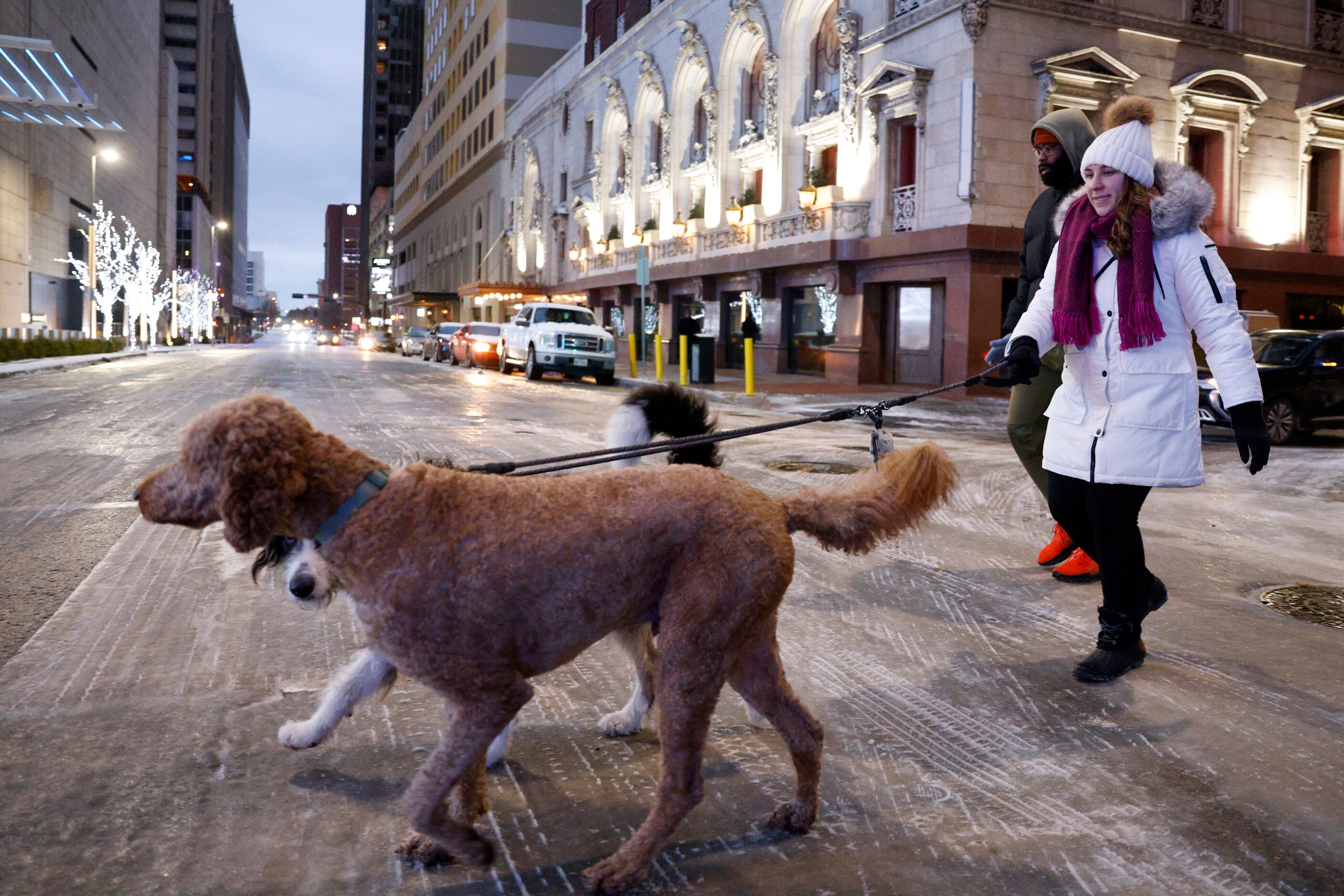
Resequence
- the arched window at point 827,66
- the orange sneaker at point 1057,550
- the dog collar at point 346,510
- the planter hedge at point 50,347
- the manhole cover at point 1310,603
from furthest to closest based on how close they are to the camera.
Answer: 1. the planter hedge at point 50,347
2. the arched window at point 827,66
3. the orange sneaker at point 1057,550
4. the manhole cover at point 1310,603
5. the dog collar at point 346,510

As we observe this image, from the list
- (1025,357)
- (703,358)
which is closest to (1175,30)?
(703,358)

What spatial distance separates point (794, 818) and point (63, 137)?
66.9 m

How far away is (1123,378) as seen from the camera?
4133 mm

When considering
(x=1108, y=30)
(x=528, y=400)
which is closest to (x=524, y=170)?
(x=1108, y=30)

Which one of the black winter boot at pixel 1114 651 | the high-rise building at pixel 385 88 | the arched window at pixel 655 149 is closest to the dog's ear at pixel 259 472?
the black winter boot at pixel 1114 651

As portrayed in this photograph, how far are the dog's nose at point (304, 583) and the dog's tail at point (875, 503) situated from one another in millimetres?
1239

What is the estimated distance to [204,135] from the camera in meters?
147

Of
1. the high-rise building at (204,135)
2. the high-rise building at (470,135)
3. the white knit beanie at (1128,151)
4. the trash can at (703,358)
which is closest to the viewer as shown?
the white knit beanie at (1128,151)

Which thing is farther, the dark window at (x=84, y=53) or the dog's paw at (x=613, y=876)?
the dark window at (x=84, y=53)

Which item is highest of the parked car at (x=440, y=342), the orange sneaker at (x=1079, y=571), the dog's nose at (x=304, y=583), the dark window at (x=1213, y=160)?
the dark window at (x=1213, y=160)

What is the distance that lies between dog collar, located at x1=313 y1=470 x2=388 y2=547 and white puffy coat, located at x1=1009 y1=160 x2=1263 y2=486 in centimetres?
292

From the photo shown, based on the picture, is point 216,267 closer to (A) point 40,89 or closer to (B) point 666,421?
(A) point 40,89

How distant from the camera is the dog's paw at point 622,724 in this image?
3.48 m

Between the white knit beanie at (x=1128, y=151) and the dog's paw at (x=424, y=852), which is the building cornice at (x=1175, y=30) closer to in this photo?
the white knit beanie at (x=1128, y=151)
